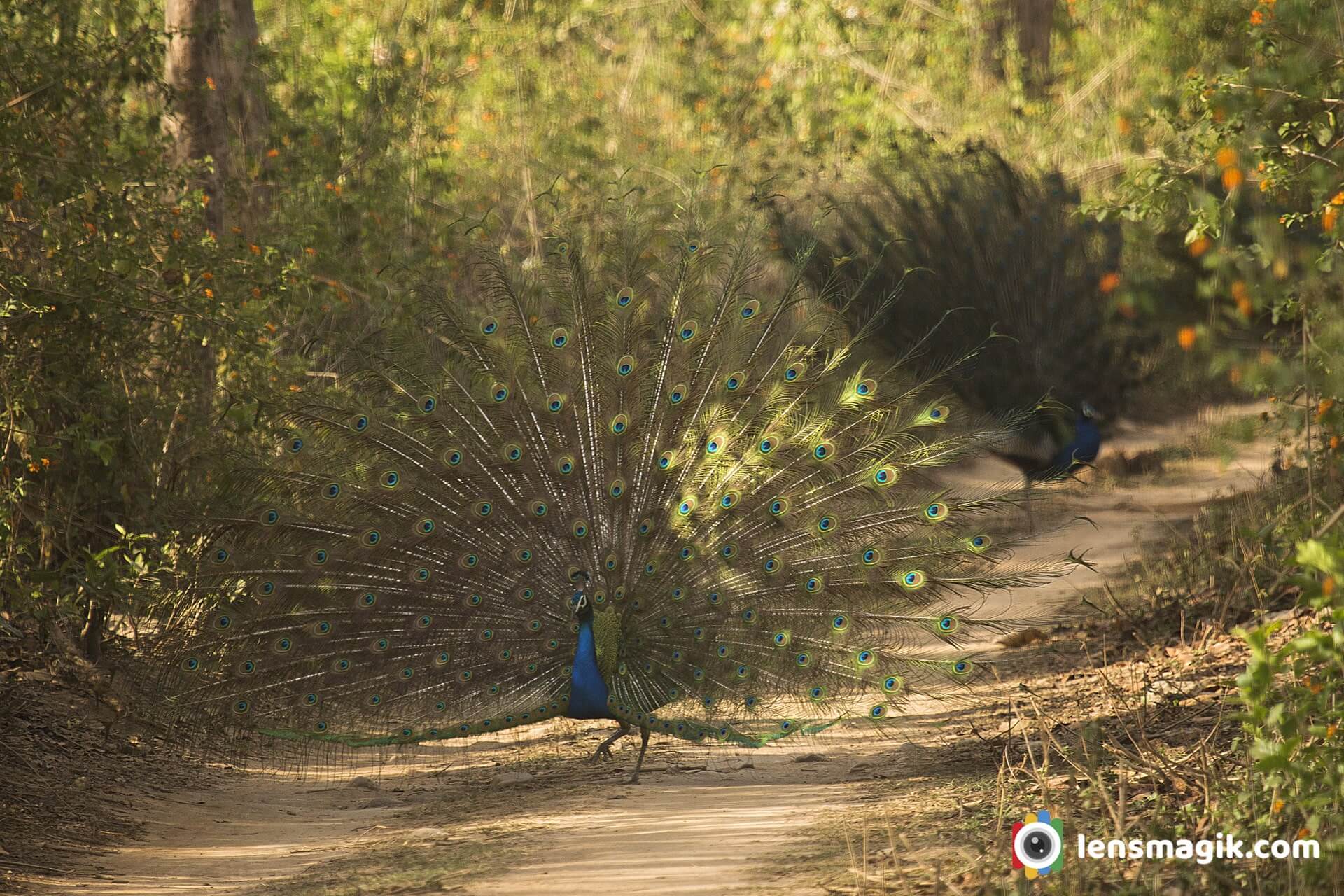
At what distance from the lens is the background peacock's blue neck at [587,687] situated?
253 inches

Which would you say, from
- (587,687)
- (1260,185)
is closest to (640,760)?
(587,687)

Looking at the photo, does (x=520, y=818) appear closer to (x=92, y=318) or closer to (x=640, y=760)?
(x=640, y=760)

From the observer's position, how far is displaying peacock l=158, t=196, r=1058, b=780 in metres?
6.41

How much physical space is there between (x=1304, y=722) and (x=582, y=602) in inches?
125

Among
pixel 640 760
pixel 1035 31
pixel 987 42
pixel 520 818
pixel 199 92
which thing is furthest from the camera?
pixel 1035 31

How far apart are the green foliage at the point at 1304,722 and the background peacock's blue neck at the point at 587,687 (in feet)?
9.28

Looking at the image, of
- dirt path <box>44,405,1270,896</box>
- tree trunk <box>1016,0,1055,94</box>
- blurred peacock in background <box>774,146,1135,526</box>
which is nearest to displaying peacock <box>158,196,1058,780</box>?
dirt path <box>44,405,1270,896</box>

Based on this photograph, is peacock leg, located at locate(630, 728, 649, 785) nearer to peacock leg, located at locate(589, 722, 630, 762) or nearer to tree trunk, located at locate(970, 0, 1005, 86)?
peacock leg, located at locate(589, 722, 630, 762)

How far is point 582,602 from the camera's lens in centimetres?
658

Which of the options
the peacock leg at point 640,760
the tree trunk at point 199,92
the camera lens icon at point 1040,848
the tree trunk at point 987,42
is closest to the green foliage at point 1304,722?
the camera lens icon at point 1040,848

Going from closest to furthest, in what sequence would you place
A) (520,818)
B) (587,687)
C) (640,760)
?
(520,818)
(587,687)
(640,760)

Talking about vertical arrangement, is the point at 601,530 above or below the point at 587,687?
above

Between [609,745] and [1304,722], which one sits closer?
[1304,722]

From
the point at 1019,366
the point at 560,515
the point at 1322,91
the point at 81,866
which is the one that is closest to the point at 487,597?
the point at 560,515
